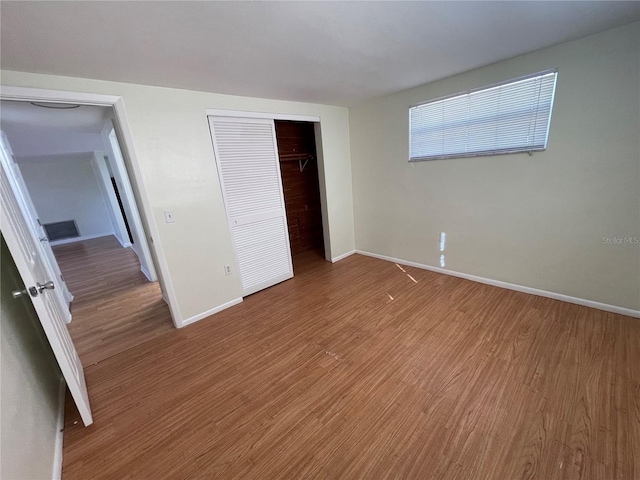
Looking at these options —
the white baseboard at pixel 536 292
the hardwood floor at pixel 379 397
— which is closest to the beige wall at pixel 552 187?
the white baseboard at pixel 536 292

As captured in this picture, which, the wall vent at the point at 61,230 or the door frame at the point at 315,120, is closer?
the door frame at the point at 315,120

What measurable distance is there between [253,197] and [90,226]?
7908 millimetres

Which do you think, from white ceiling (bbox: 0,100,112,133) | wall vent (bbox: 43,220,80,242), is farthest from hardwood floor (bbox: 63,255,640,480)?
wall vent (bbox: 43,220,80,242)

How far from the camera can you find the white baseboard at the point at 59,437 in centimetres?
133

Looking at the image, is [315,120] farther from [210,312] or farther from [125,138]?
[210,312]

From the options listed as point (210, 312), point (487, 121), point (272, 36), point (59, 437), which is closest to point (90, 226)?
point (210, 312)

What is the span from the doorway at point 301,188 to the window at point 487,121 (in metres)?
1.62

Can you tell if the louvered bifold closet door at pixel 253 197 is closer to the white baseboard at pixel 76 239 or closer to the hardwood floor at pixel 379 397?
the hardwood floor at pixel 379 397

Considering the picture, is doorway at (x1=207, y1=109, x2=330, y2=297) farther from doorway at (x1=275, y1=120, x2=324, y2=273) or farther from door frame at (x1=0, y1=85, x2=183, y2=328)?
door frame at (x1=0, y1=85, x2=183, y2=328)

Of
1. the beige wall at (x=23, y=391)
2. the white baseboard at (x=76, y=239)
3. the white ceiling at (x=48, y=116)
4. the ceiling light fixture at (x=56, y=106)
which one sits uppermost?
the white ceiling at (x=48, y=116)

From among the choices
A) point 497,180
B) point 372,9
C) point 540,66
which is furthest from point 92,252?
point 540,66

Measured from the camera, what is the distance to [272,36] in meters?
1.56

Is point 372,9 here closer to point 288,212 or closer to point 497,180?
point 497,180

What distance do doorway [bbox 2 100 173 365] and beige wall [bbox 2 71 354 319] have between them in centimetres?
33
